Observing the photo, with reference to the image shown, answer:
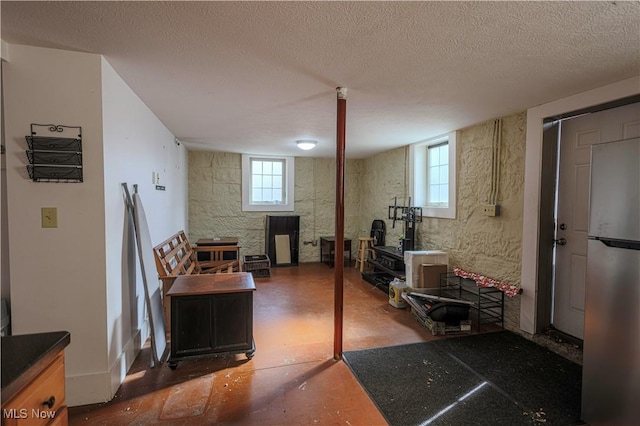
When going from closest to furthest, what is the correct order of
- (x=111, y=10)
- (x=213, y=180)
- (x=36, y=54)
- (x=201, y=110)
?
(x=111, y=10) < (x=36, y=54) < (x=201, y=110) < (x=213, y=180)

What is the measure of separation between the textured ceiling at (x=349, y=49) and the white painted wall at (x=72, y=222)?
205mm

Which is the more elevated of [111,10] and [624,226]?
[111,10]

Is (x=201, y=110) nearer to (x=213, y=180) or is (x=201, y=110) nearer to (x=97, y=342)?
(x=97, y=342)

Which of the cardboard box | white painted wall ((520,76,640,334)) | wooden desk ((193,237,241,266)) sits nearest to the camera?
white painted wall ((520,76,640,334))

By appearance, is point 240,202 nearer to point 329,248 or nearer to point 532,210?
point 329,248

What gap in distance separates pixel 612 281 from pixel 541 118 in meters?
1.68

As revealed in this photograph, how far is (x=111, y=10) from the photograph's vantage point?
1.39 metres

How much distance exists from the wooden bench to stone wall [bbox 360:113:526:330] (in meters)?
3.03

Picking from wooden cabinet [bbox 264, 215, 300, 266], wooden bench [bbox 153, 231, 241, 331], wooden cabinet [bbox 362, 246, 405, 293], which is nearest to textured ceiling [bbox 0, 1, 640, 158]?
wooden bench [bbox 153, 231, 241, 331]

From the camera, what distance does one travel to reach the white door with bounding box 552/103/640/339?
2529 millimetres

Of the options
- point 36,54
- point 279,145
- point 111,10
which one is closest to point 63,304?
point 36,54

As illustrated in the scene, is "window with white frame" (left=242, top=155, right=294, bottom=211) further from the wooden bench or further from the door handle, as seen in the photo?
the door handle

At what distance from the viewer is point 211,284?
2506 mm

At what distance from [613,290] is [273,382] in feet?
7.18
